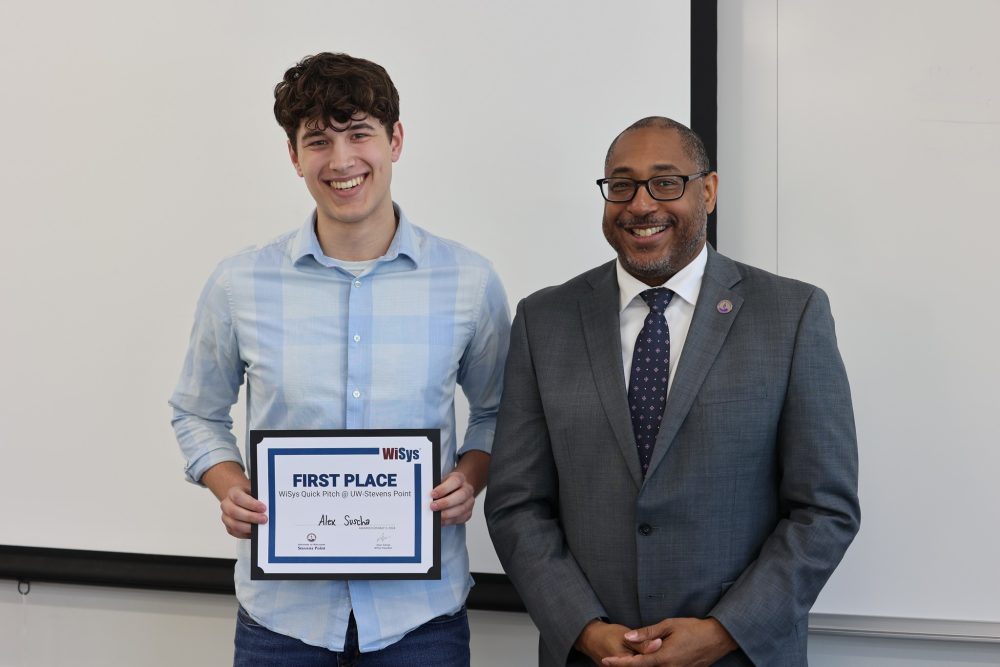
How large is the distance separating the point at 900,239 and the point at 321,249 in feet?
4.08

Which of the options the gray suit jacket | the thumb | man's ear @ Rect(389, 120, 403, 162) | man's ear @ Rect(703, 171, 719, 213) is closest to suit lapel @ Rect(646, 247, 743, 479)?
the gray suit jacket

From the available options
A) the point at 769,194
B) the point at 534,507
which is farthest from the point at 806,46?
the point at 534,507

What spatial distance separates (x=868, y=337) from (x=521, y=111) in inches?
37.3

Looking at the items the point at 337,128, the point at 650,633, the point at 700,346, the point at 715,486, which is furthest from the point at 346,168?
the point at 650,633

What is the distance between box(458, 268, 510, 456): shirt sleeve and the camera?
1786 mm

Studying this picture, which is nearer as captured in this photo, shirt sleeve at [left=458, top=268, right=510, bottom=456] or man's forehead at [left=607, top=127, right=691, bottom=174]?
man's forehead at [left=607, top=127, right=691, bottom=174]

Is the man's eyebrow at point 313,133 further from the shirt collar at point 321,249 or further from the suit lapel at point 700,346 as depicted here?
the suit lapel at point 700,346

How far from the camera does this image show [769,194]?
2.11 m

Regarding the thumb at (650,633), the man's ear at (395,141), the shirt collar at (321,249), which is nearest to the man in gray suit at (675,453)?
the thumb at (650,633)

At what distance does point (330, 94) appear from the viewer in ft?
5.36

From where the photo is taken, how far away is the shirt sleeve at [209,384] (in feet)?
5.74

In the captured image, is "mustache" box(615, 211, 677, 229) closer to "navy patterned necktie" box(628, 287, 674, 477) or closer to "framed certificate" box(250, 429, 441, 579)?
"navy patterned necktie" box(628, 287, 674, 477)

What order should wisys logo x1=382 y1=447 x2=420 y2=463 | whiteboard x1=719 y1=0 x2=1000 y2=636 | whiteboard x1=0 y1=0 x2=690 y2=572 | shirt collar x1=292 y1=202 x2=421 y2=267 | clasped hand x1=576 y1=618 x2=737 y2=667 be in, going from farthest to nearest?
whiteboard x1=0 y1=0 x2=690 y2=572
whiteboard x1=719 y1=0 x2=1000 y2=636
shirt collar x1=292 y1=202 x2=421 y2=267
wisys logo x1=382 y1=447 x2=420 y2=463
clasped hand x1=576 y1=618 x2=737 y2=667

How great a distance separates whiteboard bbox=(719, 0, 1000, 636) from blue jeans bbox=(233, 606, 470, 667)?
939mm
